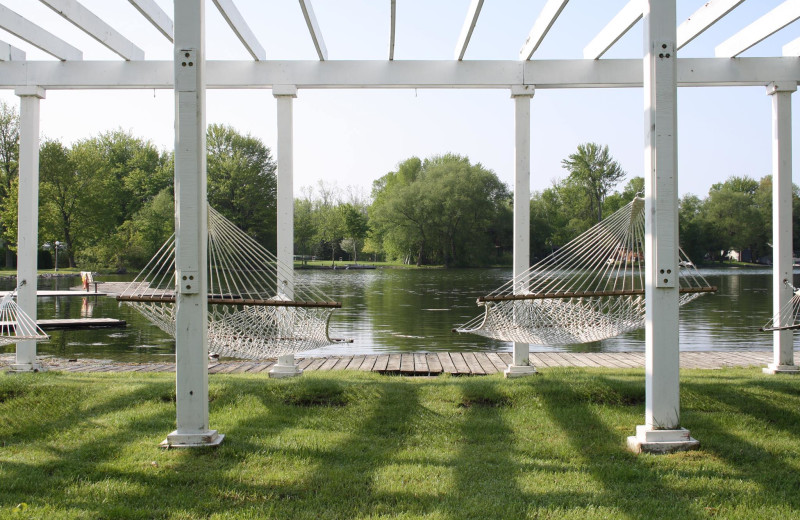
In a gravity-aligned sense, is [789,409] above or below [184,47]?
below

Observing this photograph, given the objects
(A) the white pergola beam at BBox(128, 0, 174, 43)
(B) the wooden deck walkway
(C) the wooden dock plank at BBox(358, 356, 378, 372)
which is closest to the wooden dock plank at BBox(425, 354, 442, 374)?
(B) the wooden deck walkway

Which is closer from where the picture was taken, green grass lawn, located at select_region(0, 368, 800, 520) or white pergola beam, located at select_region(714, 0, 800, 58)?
green grass lawn, located at select_region(0, 368, 800, 520)

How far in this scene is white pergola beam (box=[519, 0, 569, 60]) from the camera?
346cm

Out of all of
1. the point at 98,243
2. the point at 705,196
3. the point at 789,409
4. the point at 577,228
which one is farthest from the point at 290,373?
the point at 705,196

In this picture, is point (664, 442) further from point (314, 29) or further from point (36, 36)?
point (36, 36)

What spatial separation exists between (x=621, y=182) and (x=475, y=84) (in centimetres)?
3313

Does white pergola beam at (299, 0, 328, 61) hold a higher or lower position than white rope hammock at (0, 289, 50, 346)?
higher

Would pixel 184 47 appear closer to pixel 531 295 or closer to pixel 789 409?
pixel 531 295

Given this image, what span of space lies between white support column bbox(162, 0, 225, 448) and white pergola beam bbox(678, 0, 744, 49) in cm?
275

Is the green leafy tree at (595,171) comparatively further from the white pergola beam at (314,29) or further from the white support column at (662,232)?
the white support column at (662,232)

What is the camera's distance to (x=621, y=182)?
34.9 m

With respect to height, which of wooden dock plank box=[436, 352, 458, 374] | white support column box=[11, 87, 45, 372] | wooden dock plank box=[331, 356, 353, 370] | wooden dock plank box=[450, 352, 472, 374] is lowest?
wooden dock plank box=[331, 356, 353, 370]

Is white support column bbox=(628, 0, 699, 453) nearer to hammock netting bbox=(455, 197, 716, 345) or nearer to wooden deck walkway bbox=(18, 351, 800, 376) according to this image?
hammock netting bbox=(455, 197, 716, 345)

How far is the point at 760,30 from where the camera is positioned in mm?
3785
